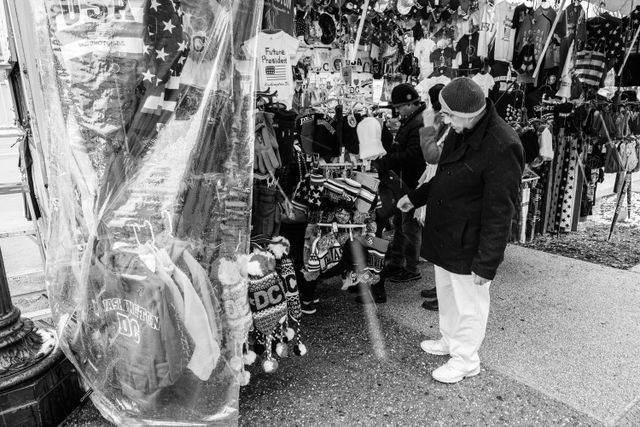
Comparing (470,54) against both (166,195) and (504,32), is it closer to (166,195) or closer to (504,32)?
(504,32)

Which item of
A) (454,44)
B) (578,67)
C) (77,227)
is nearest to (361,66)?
(454,44)

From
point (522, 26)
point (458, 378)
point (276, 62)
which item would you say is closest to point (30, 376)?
point (276, 62)

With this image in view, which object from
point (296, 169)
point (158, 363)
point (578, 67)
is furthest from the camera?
point (578, 67)

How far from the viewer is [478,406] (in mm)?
2590

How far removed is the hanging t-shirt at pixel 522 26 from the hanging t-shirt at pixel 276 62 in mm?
2534

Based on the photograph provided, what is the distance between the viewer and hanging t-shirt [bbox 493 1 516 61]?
4.24m

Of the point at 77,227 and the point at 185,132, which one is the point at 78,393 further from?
the point at 185,132

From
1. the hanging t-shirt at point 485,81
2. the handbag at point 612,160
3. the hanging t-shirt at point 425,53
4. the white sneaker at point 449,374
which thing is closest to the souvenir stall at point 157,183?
the white sneaker at point 449,374

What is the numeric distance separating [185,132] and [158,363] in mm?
1087

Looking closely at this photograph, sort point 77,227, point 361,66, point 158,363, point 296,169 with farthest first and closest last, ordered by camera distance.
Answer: point 361,66 < point 296,169 < point 77,227 < point 158,363

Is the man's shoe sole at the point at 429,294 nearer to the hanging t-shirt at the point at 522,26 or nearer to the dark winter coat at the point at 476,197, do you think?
the dark winter coat at the point at 476,197

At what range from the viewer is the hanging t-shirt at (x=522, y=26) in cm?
425

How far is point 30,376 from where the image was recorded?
2316 millimetres

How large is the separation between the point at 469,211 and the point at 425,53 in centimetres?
365
